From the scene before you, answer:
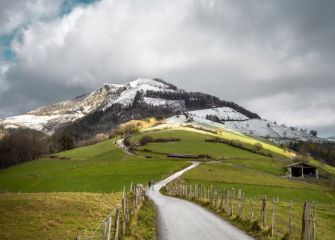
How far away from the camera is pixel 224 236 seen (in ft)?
91.7

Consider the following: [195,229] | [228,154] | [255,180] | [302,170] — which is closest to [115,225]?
[195,229]

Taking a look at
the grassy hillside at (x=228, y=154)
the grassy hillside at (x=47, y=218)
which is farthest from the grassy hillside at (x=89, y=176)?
the grassy hillside at (x=47, y=218)

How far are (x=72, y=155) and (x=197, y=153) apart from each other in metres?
59.6

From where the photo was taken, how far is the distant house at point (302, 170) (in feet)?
522

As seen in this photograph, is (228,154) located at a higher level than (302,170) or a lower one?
higher

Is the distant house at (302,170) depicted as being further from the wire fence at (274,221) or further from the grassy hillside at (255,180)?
the wire fence at (274,221)

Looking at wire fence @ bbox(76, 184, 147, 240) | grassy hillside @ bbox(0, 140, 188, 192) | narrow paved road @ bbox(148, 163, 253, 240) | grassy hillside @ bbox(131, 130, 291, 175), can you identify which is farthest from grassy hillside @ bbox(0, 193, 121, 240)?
grassy hillside @ bbox(131, 130, 291, 175)

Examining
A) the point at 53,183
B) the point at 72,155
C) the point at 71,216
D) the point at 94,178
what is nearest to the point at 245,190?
the point at 94,178

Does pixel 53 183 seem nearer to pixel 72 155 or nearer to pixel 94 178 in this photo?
pixel 94 178

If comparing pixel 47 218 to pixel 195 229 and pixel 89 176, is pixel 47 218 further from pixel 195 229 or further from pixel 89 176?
pixel 89 176

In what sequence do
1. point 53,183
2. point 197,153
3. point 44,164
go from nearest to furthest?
point 53,183 < point 44,164 < point 197,153

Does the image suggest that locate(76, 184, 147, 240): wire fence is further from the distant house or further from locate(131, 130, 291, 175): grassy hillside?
the distant house

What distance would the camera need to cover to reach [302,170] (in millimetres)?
159875

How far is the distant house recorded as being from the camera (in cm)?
15901
